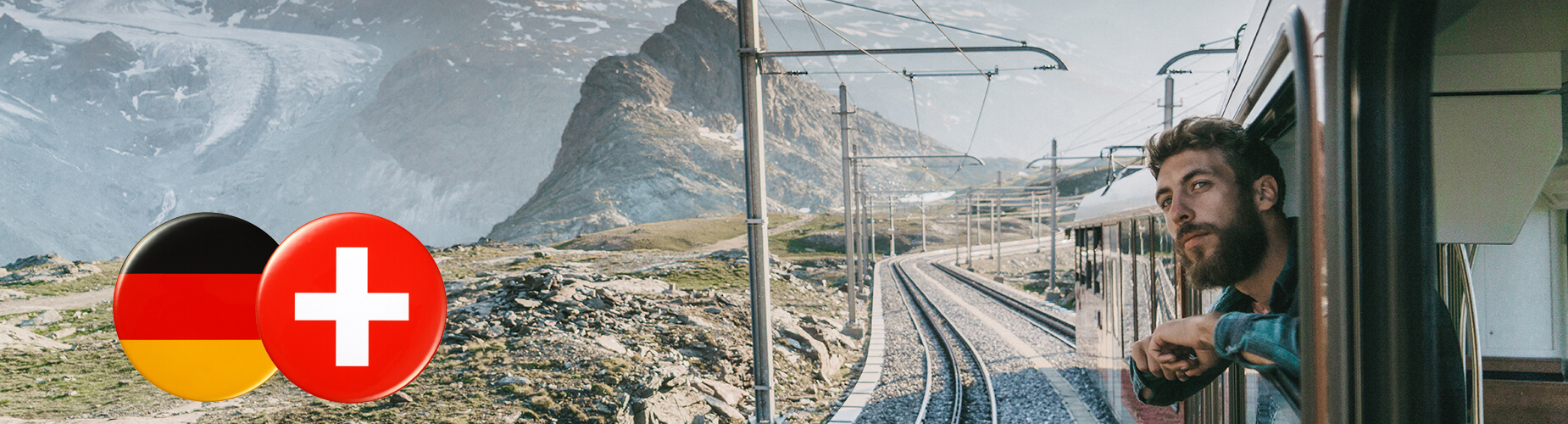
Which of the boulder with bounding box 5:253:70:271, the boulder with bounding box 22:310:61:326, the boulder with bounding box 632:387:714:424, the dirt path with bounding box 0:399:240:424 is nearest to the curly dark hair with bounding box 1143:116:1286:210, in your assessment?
Result: the boulder with bounding box 632:387:714:424

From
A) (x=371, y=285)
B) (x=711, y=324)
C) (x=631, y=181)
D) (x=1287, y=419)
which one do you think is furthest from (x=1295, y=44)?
(x=631, y=181)

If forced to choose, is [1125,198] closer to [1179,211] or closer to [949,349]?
[1179,211]

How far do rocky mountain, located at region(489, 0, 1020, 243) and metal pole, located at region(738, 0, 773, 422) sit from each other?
68254 millimetres

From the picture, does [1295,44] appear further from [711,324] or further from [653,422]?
[711,324]

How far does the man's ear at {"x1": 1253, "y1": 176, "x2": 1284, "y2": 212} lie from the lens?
149cm

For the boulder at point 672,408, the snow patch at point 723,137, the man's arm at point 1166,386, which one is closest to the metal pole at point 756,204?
the boulder at point 672,408

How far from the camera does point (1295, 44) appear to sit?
1.23 metres

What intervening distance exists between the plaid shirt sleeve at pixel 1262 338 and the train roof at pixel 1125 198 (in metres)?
3.74

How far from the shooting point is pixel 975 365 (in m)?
13.9

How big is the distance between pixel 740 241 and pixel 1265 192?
2962 inches

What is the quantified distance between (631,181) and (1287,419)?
11227cm

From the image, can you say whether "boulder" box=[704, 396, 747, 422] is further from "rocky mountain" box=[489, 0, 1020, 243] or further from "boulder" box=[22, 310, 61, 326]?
"rocky mountain" box=[489, 0, 1020, 243]

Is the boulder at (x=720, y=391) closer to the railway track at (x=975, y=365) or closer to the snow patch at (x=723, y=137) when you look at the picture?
the railway track at (x=975, y=365)

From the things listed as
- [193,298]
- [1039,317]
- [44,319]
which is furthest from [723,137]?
[193,298]
